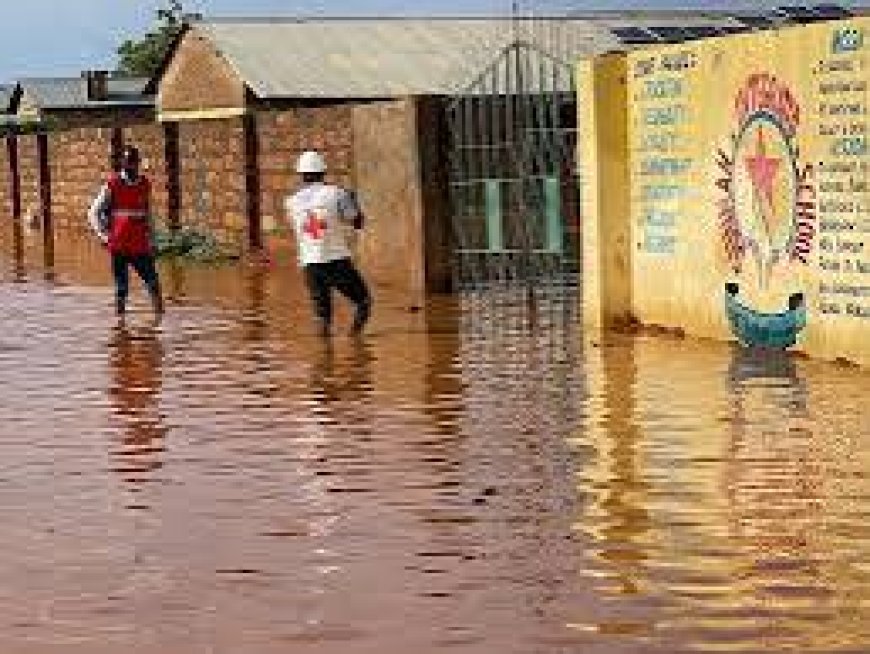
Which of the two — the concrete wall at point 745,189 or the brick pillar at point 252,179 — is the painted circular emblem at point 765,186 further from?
the brick pillar at point 252,179

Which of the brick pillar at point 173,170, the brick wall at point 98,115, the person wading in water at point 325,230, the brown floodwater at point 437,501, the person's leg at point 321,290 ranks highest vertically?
the brick wall at point 98,115

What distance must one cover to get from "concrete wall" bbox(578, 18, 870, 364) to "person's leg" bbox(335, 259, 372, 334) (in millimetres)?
1782

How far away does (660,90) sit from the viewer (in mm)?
15008

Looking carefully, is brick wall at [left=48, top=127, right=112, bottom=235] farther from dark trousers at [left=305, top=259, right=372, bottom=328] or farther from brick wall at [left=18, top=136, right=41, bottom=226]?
dark trousers at [left=305, top=259, right=372, bottom=328]

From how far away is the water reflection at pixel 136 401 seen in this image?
963 cm

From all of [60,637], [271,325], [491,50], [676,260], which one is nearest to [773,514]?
[60,637]

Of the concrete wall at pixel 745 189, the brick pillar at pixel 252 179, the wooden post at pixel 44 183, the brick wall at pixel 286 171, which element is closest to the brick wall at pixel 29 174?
the wooden post at pixel 44 183

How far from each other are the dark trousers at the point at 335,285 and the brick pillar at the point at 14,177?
27.8m

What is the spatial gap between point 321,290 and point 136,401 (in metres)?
4.05

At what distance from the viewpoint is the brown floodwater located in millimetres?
6227

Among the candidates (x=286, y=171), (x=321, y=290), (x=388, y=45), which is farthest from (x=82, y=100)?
(x=321, y=290)

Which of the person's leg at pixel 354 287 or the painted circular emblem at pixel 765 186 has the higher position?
the painted circular emblem at pixel 765 186

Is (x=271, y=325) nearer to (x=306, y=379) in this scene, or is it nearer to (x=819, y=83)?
(x=306, y=379)

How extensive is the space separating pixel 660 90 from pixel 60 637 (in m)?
9.63
